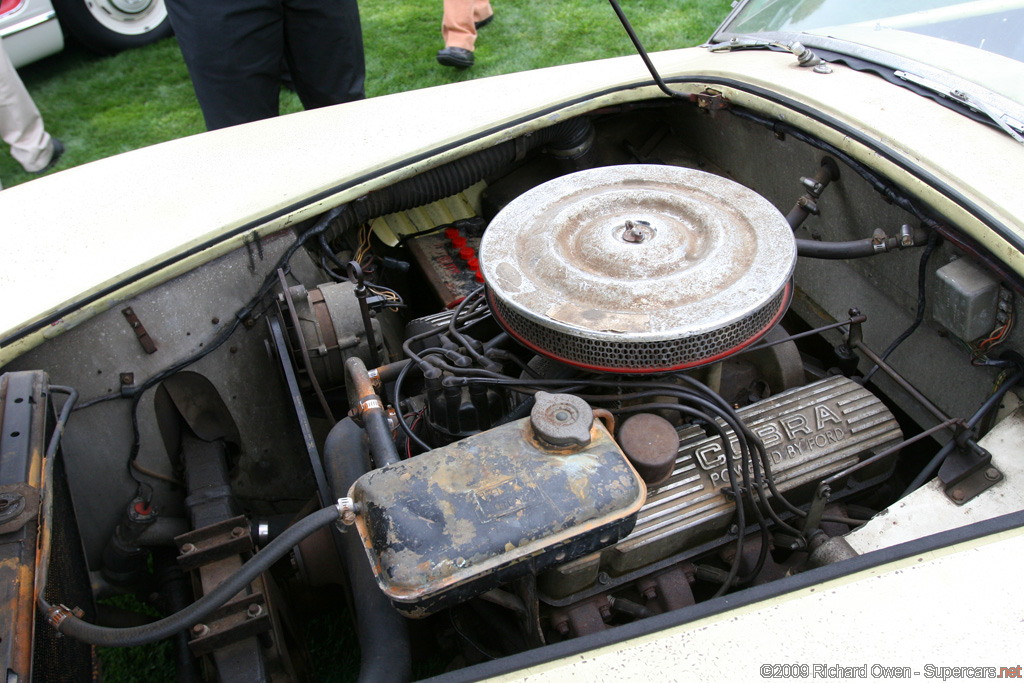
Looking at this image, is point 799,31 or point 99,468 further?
point 799,31

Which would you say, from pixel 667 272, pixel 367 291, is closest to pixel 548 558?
Answer: pixel 667 272

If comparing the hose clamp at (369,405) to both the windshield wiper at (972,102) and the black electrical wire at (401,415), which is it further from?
the windshield wiper at (972,102)

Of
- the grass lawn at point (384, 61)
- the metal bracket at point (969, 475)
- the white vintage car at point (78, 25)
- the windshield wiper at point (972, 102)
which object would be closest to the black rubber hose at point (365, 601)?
the metal bracket at point (969, 475)

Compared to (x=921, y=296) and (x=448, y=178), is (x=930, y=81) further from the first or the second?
(x=448, y=178)

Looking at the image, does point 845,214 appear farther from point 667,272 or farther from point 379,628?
point 379,628

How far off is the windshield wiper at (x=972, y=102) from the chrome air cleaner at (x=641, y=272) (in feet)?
1.85

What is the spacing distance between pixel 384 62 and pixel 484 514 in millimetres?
4351

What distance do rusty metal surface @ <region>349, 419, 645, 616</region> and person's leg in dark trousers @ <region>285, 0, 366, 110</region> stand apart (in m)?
2.33

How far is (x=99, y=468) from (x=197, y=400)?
240 millimetres

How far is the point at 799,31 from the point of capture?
2.18 m

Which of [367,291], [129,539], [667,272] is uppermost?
[667,272]

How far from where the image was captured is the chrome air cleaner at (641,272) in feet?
3.88

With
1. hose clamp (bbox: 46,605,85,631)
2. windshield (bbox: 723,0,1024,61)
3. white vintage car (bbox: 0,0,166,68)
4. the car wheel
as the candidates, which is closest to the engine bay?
hose clamp (bbox: 46,605,85,631)

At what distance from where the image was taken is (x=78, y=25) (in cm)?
474
